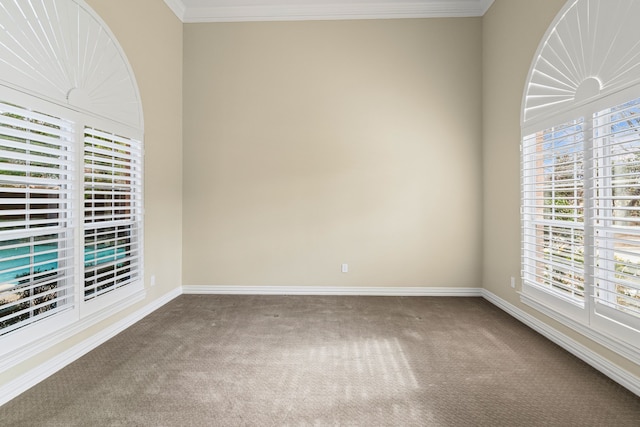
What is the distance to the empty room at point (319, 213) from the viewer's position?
6.84 ft

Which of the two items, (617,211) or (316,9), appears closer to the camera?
(617,211)

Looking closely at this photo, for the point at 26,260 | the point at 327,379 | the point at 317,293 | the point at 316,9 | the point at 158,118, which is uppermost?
the point at 316,9

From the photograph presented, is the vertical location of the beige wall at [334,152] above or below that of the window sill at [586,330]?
above

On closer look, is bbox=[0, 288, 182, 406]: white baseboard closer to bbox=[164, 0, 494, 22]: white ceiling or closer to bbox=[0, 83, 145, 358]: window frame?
bbox=[0, 83, 145, 358]: window frame

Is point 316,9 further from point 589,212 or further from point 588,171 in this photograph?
point 589,212

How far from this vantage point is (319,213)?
426cm

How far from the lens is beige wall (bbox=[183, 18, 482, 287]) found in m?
4.17

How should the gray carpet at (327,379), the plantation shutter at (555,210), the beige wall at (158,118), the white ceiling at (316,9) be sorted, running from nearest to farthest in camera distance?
the gray carpet at (327,379) < the plantation shutter at (555,210) < the beige wall at (158,118) < the white ceiling at (316,9)

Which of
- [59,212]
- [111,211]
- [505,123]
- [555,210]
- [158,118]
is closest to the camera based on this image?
[59,212]

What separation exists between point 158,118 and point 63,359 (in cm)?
257

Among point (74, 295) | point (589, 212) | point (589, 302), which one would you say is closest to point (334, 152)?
point (589, 212)

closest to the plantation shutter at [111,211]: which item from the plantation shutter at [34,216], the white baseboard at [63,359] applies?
the plantation shutter at [34,216]

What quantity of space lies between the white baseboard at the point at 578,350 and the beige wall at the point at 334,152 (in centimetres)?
89

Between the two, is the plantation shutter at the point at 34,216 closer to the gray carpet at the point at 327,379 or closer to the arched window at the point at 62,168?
the arched window at the point at 62,168
